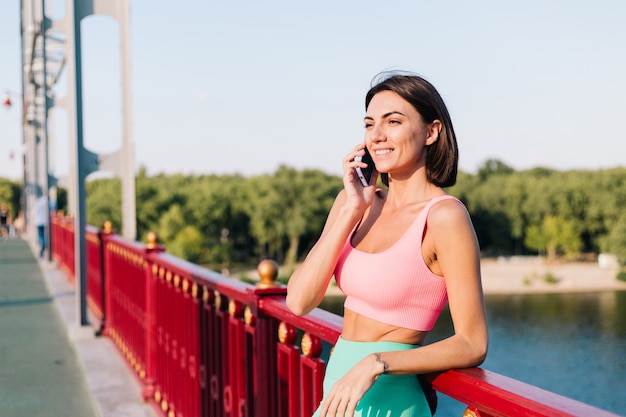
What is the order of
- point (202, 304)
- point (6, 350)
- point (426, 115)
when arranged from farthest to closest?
point (6, 350)
point (202, 304)
point (426, 115)

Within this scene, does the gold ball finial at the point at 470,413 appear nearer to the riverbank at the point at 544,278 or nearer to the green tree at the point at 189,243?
the green tree at the point at 189,243

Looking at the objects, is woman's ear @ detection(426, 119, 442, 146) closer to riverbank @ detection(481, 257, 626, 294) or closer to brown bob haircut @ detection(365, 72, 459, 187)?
brown bob haircut @ detection(365, 72, 459, 187)

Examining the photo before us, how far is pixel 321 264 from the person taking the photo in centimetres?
171

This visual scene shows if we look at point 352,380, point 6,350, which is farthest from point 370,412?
point 6,350

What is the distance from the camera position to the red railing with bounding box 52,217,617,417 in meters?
1.30

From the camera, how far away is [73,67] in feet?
20.1

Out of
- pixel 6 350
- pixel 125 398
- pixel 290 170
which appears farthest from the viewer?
pixel 290 170

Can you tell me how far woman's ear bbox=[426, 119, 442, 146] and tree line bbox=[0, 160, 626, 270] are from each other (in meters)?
68.1

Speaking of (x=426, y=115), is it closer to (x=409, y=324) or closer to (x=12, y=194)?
(x=409, y=324)

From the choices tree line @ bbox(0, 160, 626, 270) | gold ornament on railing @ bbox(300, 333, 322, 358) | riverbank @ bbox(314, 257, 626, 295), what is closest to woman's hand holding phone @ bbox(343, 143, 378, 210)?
gold ornament on railing @ bbox(300, 333, 322, 358)

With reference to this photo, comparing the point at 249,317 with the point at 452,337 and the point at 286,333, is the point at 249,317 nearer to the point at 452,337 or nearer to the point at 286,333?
the point at 286,333

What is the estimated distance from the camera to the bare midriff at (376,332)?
1572mm

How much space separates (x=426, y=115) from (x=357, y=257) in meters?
0.37

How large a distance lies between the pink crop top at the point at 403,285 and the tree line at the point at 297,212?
6817cm
